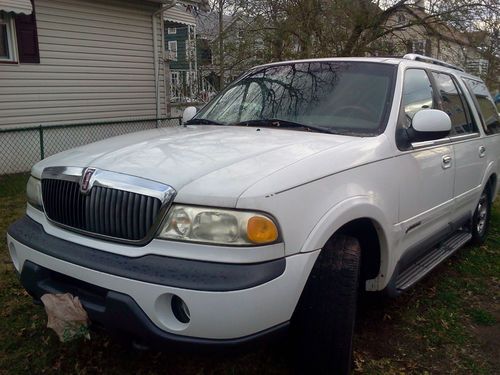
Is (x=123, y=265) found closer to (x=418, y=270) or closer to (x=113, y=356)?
(x=113, y=356)

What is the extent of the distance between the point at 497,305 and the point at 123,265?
119 inches

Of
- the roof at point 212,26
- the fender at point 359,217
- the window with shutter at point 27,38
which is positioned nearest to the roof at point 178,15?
the roof at point 212,26

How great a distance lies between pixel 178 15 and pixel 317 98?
10.7 m

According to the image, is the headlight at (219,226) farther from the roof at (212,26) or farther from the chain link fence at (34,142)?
the roof at (212,26)

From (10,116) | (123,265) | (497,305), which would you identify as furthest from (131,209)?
(10,116)

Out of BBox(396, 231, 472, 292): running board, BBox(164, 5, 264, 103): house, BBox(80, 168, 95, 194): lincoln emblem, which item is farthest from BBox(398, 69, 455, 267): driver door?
BBox(164, 5, 264, 103): house

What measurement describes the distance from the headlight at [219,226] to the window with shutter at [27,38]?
7.85 m

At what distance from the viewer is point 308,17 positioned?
10859 millimetres

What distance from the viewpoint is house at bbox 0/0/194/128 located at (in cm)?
852

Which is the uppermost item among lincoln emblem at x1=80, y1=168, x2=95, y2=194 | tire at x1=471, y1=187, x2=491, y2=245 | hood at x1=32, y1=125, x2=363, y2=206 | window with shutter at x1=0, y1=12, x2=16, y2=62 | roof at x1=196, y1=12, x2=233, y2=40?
roof at x1=196, y1=12, x2=233, y2=40

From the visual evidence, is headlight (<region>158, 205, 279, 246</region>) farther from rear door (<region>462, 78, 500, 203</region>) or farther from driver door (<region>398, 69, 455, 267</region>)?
rear door (<region>462, 78, 500, 203</region>)

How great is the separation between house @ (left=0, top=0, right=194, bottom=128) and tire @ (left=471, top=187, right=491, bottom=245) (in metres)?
7.28

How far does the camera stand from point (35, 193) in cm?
280

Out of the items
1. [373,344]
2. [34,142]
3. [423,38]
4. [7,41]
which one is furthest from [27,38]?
[423,38]
